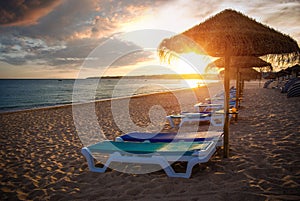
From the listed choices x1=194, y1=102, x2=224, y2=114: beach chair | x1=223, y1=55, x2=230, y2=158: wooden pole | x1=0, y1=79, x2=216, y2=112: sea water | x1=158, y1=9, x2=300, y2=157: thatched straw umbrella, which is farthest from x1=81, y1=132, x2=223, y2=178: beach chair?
x1=0, y1=79, x2=216, y2=112: sea water

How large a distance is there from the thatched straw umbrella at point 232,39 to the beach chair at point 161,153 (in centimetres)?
78

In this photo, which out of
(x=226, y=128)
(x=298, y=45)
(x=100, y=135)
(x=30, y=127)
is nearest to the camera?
(x=298, y=45)

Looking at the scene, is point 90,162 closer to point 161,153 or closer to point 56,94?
point 161,153

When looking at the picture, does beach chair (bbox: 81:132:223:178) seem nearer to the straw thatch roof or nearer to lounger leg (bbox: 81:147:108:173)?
lounger leg (bbox: 81:147:108:173)

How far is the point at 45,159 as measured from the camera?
4.48 m

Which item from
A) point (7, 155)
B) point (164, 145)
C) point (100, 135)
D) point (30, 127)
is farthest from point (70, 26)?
point (164, 145)

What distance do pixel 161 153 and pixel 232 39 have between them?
215 centimetres

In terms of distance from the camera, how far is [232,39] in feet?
11.4

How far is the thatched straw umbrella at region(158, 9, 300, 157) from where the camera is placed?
3.45 m

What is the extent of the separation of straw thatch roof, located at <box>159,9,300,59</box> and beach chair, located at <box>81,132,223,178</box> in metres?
1.68

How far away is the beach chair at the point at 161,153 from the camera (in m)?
3.32

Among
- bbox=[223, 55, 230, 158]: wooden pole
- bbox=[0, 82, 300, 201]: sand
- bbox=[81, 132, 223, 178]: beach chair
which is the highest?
bbox=[223, 55, 230, 158]: wooden pole

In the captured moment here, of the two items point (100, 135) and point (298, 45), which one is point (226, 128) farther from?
point (100, 135)

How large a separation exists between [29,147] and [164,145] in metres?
3.59
